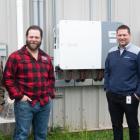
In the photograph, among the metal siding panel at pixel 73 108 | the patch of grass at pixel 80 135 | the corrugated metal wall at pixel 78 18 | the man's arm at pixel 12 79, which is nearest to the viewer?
the man's arm at pixel 12 79

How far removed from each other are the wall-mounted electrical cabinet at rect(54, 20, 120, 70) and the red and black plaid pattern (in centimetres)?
150

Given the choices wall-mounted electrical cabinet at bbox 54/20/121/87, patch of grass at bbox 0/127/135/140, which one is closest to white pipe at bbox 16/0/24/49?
wall-mounted electrical cabinet at bbox 54/20/121/87

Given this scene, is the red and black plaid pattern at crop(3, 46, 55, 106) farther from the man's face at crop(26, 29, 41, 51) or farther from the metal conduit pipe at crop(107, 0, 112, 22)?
the metal conduit pipe at crop(107, 0, 112, 22)

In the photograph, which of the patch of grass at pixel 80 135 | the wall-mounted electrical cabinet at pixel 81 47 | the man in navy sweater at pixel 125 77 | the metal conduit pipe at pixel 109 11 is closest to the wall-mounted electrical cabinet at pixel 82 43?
the wall-mounted electrical cabinet at pixel 81 47

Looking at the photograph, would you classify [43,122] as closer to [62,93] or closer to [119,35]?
[119,35]

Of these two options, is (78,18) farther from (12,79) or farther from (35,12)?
(12,79)

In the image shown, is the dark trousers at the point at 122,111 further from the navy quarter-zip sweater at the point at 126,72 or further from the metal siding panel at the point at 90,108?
the metal siding panel at the point at 90,108

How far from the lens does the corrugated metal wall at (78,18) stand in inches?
244

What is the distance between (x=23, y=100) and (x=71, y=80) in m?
2.16

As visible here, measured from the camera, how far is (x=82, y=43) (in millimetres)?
6125

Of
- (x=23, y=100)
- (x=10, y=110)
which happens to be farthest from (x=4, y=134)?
(x=23, y=100)

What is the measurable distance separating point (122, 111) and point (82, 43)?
1.37 m

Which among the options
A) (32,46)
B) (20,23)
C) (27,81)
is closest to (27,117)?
(27,81)

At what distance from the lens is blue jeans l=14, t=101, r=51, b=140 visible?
177 inches
